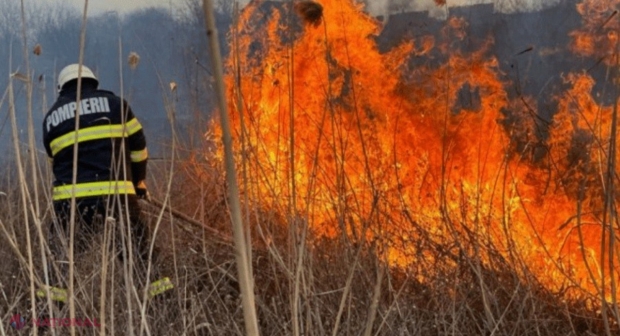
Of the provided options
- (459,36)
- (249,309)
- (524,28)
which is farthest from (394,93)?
(249,309)

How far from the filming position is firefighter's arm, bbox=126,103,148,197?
5.29 m

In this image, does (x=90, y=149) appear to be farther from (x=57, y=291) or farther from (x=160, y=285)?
(x=57, y=291)

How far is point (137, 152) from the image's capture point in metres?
5.39

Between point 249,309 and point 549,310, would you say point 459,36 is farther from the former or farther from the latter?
point 249,309

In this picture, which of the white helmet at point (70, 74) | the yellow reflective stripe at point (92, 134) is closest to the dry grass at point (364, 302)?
the yellow reflective stripe at point (92, 134)

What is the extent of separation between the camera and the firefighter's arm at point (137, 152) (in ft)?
17.4

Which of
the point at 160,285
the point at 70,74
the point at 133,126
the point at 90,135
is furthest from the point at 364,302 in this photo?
the point at 70,74

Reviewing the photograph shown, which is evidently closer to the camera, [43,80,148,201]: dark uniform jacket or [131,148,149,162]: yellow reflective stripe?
[43,80,148,201]: dark uniform jacket

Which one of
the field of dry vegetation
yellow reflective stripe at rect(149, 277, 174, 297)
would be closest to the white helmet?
the field of dry vegetation

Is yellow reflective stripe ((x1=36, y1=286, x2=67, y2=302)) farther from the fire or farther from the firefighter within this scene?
the fire

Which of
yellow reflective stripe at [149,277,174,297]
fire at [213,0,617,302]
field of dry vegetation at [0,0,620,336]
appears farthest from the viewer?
fire at [213,0,617,302]

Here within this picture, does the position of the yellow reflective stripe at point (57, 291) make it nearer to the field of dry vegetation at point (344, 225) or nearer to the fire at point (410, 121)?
the field of dry vegetation at point (344, 225)

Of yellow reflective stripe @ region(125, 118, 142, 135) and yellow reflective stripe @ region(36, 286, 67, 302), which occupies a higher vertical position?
yellow reflective stripe @ region(125, 118, 142, 135)

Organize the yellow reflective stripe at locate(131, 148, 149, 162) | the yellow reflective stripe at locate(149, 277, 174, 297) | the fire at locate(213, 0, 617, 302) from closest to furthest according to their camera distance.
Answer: the yellow reflective stripe at locate(149, 277, 174, 297) < the yellow reflective stripe at locate(131, 148, 149, 162) < the fire at locate(213, 0, 617, 302)
